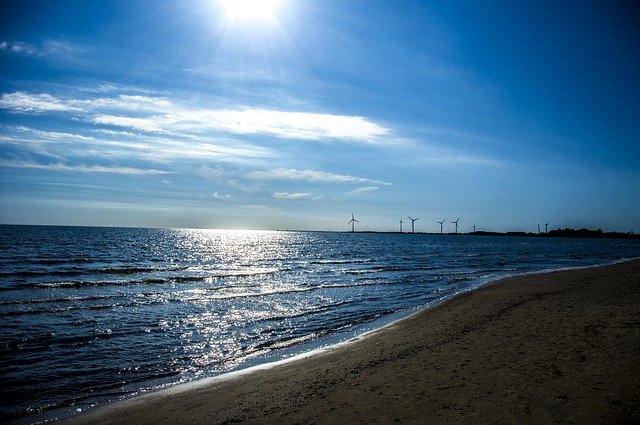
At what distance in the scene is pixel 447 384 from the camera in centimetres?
734

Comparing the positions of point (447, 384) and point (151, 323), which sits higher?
point (447, 384)

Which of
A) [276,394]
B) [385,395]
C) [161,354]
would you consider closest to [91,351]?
[161,354]

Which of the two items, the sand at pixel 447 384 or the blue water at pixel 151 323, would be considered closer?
the sand at pixel 447 384

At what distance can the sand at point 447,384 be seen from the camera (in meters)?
6.10

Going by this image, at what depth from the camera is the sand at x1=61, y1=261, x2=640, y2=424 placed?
610cm

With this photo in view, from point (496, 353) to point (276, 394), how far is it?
5.49 metres

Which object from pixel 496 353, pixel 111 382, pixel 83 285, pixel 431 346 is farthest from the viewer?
pixel 83 285

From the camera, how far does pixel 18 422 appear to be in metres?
7.56

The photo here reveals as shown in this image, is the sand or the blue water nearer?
the sand

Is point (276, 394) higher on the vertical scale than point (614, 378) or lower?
lower

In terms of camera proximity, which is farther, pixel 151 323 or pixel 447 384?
pixel 151 323

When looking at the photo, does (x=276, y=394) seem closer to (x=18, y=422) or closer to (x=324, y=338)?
(x=18, y=422)

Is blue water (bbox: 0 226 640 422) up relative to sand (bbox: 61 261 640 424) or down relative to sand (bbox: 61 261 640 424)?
down

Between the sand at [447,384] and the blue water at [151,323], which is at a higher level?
the sand at [447,384]
